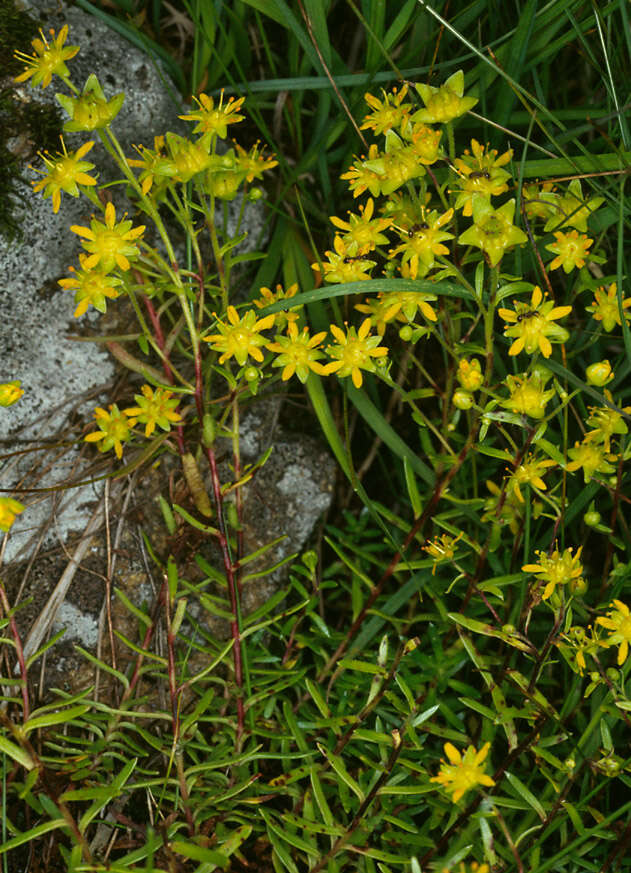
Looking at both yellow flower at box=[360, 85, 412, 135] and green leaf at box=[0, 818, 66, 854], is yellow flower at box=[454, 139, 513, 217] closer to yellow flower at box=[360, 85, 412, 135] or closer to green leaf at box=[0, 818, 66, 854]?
yellow flower at box=[360, 85, 412, 135]

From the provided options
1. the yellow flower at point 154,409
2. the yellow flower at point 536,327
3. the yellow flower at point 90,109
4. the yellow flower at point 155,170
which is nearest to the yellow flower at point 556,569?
the yellow flower at point 536,327

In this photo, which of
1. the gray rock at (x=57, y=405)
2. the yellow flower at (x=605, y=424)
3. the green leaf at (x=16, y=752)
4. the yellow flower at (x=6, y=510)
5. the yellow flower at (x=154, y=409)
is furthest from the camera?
the gray rock at (x=57, y=405)

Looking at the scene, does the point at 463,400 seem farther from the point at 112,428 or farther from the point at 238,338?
the point at 112,428

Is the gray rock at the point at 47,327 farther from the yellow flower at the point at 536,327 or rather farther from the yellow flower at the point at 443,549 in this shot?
the yellow flower at the point at 536,327

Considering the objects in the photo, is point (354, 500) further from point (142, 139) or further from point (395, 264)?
point (142, 139)

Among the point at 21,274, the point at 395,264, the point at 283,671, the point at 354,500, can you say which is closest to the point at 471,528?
the point at 354,500

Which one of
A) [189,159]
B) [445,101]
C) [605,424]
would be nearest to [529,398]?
[605,424]
